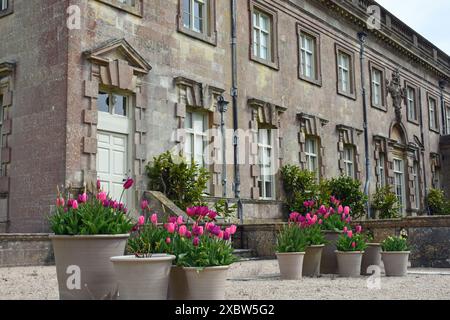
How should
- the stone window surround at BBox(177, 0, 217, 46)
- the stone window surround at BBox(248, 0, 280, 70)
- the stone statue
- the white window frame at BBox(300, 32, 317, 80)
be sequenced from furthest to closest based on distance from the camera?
the stone statue
the white window frame at BBox(300, 32, 317, 80)
the stone window surround at BBox(248, 0, 280, 70)
the stone window surround at BBox(177, 0, 217, 46)

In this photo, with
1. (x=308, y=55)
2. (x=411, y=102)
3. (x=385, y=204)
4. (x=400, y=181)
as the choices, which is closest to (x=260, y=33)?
(x=308, y=55)

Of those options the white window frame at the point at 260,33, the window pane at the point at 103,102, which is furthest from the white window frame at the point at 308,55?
the window pane at the point at 103,102

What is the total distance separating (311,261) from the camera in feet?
28.2

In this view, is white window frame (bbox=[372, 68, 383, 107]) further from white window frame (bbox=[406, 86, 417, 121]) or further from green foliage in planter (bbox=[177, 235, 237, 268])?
green foliage in planter (bbox=[177, 235, 237, 268])

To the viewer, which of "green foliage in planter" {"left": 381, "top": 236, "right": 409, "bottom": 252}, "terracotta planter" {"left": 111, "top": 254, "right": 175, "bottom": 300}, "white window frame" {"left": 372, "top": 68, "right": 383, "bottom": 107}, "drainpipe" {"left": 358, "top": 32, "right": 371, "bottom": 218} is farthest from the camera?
"white window frame" {"left": 372, "top": 68, "right": 383, "bottom": 107}

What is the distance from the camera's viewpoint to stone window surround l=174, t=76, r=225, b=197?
44.2 feet

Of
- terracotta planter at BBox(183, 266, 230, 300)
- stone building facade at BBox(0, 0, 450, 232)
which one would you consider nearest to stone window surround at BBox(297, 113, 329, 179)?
stone building facade at BBox(0, 0, 450, 232)

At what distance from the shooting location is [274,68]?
17047mm

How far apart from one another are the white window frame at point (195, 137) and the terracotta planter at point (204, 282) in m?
8.62

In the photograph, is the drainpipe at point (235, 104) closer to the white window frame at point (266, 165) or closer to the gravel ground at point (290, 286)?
the white window frame at point (266, 165)

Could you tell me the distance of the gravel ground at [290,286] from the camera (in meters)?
6.24

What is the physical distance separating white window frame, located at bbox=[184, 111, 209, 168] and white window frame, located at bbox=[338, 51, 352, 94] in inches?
317
